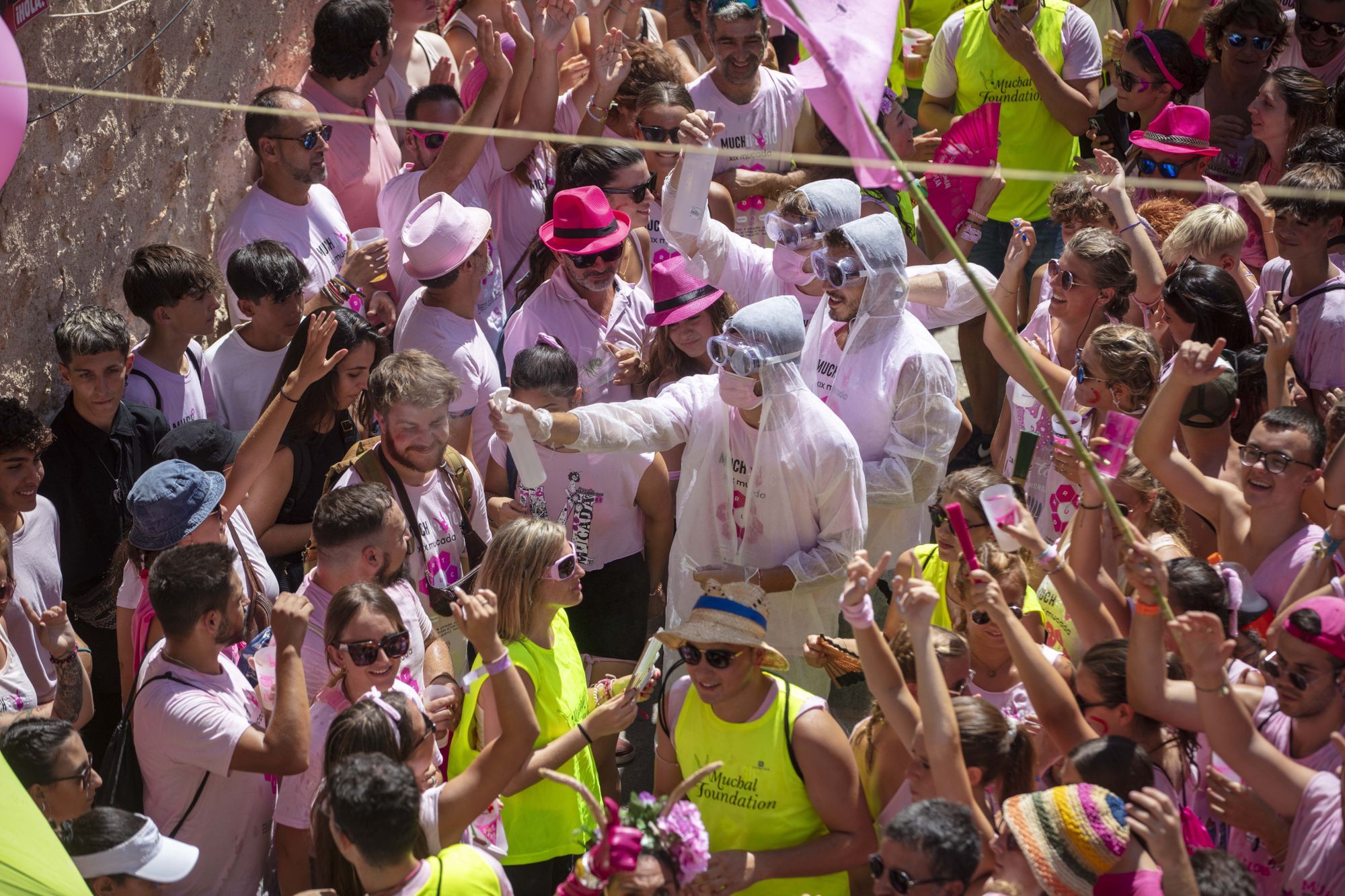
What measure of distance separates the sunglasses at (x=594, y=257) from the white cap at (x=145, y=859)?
2.84 metres

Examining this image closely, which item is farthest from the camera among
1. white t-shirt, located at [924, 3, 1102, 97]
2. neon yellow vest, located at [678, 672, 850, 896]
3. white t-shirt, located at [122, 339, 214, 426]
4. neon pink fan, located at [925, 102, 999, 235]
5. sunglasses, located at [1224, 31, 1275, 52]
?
white t-shirt, located at [924, 3, 1102, 97]

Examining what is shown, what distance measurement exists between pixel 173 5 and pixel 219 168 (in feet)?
2.43

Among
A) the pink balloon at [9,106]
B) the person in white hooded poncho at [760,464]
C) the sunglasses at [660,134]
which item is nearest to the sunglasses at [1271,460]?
the person in white hooded poncho at [760,464]

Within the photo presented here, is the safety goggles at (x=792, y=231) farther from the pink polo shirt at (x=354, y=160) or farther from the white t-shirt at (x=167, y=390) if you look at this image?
the white t-shirt at (x=167, y=390)

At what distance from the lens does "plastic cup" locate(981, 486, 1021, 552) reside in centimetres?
366

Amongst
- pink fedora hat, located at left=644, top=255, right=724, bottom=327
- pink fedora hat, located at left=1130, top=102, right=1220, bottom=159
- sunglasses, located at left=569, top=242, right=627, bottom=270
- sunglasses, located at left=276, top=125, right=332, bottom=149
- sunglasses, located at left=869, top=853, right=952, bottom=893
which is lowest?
sunglasses, located at left=869, top=853, right=952, bottom=893

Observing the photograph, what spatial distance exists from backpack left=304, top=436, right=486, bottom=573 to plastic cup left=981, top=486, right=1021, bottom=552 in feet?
5.59

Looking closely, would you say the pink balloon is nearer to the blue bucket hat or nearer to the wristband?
the blue bucket hat

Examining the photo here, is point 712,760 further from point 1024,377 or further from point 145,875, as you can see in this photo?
point 1024,377

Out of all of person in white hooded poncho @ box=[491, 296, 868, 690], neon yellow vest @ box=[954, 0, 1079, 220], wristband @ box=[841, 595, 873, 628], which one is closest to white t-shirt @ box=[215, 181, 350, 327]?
person in white hooded poncho @ box=[491, 296, 868, 690]

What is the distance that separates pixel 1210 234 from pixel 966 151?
1.36 meters

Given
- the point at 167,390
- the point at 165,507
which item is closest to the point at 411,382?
the point at 165,507

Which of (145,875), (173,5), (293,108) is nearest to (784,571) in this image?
(145,875)

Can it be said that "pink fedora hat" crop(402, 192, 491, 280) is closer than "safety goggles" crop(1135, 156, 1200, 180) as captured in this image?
Yes
